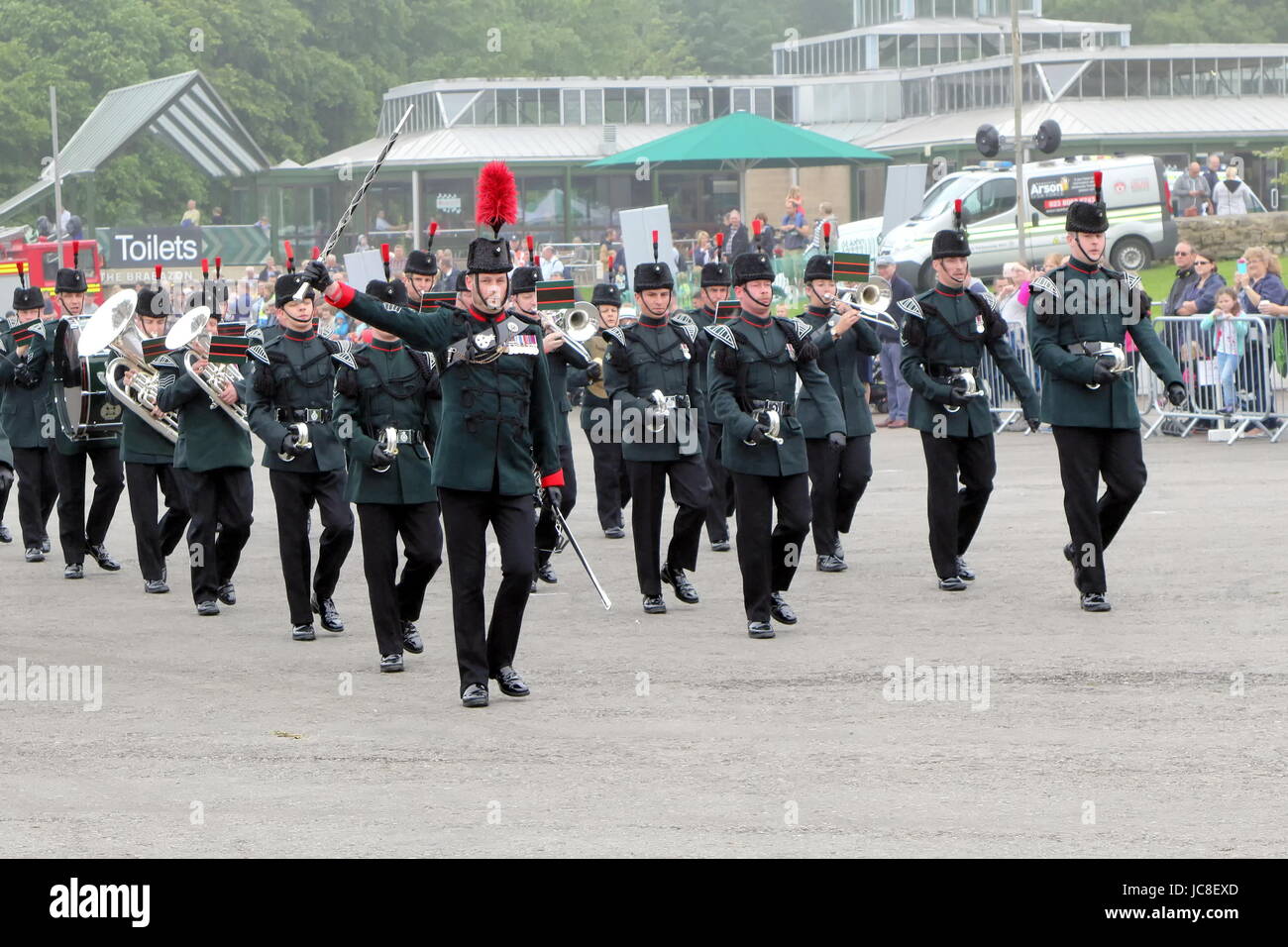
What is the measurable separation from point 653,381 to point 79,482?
450cm

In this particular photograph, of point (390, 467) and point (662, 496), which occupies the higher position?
point (390, 467)

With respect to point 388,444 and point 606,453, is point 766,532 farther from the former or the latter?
point 606,453

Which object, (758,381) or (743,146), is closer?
(758,381)

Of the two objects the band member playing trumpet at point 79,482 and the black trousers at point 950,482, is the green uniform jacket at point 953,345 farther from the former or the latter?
the band member playing trumpet at point 79,482

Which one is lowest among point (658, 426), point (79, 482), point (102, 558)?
point (102, 558)

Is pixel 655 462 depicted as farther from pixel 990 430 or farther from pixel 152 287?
pixel 152 287

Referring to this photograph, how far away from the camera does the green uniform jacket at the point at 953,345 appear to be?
11844 millimetres

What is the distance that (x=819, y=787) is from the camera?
283 inches

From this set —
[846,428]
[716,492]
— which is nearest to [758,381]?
[846,428]

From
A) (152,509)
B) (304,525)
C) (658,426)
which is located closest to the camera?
(304,525)

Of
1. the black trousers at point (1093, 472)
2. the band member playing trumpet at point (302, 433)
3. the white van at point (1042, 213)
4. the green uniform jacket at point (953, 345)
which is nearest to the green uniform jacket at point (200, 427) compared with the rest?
the band member playing trumpet at point (302, 433)

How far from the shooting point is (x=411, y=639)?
10.4 meters

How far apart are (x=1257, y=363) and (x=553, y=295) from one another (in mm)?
8788

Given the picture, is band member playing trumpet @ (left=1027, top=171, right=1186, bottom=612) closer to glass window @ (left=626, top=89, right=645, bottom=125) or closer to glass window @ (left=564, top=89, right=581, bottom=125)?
glass window @ (left=564, top=89, right=581, bottom=125)
